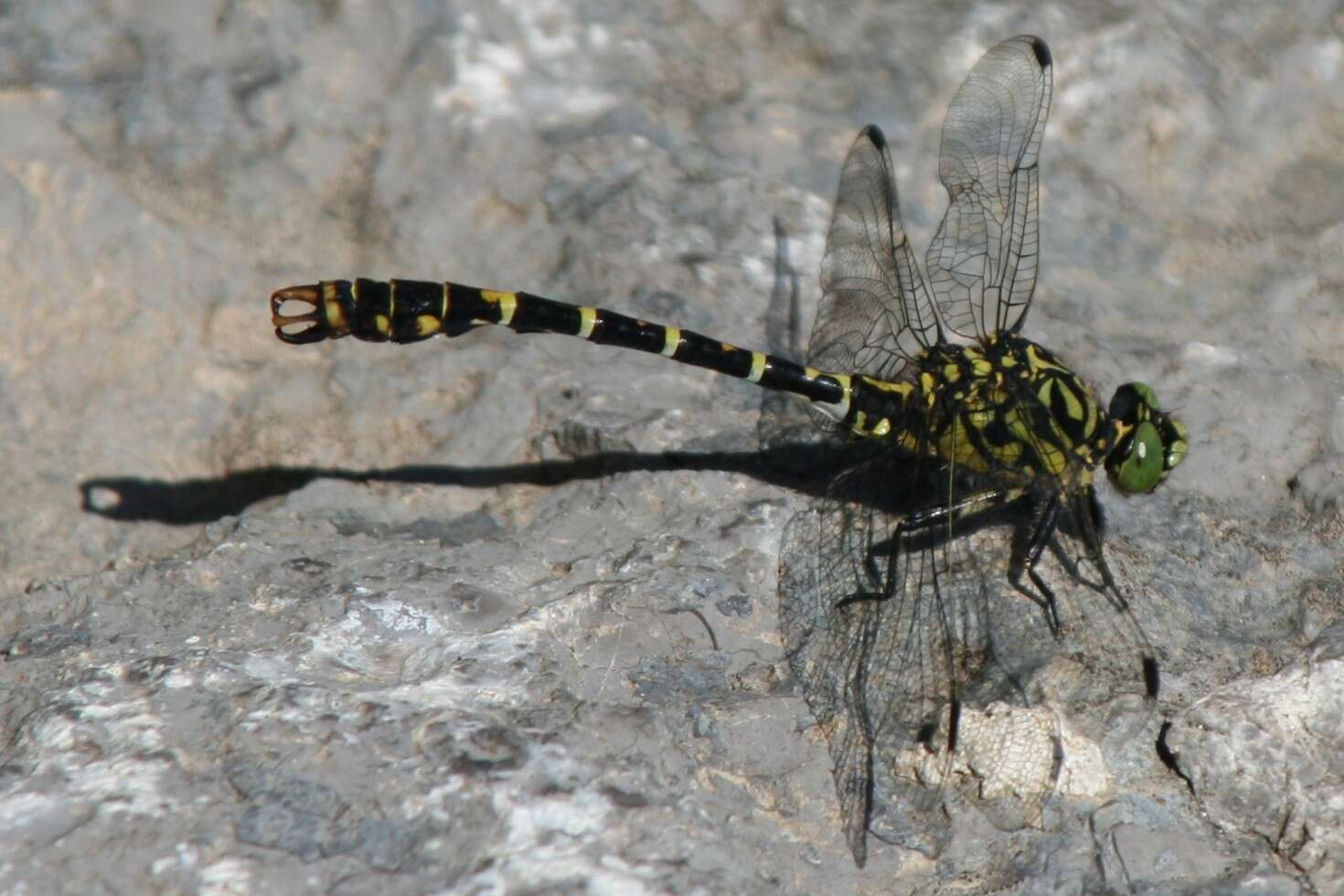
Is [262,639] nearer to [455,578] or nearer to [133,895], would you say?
[455,578]

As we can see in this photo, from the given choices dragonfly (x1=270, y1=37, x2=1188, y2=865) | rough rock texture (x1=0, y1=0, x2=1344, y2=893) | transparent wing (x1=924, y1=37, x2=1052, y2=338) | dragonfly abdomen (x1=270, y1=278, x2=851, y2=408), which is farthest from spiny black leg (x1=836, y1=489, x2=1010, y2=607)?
transparent wing (x1=924, y1=37, x2=1052, y2=338)

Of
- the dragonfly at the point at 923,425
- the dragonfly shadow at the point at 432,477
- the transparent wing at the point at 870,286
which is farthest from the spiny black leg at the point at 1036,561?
the transparent wing at the point at 870,286

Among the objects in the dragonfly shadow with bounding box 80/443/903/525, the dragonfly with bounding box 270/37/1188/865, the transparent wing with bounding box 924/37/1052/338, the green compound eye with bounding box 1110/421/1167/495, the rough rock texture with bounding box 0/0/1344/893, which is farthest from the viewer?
the transparent wing with bounding box 924/37/1052/338

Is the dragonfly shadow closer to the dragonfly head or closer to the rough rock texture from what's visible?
the rough rock texture

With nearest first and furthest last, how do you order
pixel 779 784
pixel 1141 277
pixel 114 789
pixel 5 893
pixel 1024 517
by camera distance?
pixel 5 893
pixel 114 789
pixel 779 784
pixel 1024 517
pixel 1141 277

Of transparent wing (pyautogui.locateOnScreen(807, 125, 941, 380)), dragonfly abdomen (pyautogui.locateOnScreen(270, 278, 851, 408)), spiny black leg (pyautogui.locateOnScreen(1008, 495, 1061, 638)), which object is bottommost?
spiny black leg (pyautogui.locateOnScreen(1008, 495, 1061, 638))

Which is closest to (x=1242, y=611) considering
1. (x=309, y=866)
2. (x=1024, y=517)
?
(x=1024, y=517)

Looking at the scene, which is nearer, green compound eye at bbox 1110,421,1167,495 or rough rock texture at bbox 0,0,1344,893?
rough rock texture at bbox 0,0,1344,893
